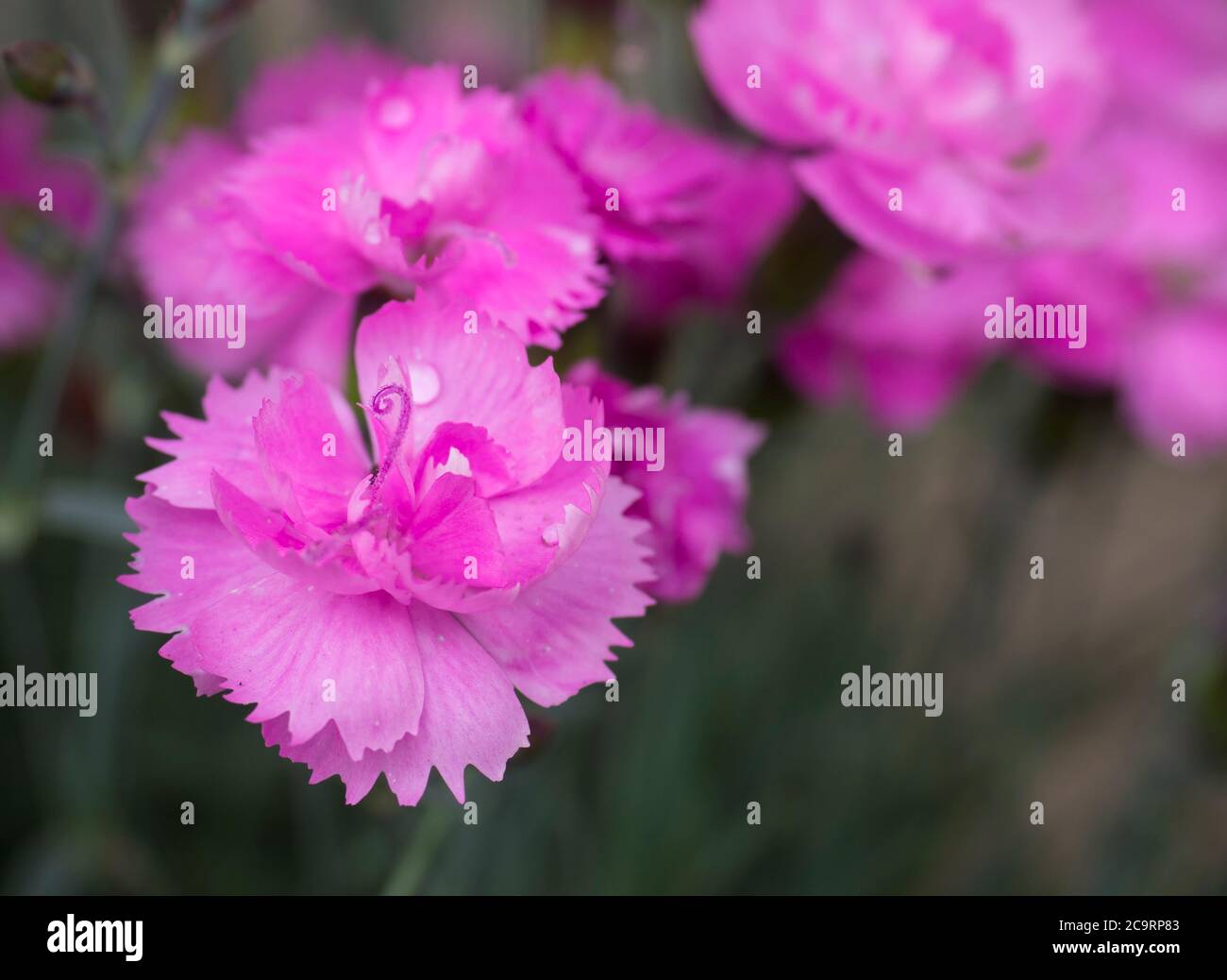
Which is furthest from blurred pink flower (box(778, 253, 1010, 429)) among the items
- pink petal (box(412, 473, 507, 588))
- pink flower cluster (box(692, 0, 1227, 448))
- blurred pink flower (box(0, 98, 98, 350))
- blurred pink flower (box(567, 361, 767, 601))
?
blurred pink flower (box(0, 98, 98, 350))

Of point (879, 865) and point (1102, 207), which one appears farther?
point (879, 865)

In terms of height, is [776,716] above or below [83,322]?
below

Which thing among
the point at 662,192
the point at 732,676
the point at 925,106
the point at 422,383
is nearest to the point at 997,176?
the point at 925,106

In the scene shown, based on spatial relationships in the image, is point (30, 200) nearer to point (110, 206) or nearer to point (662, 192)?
point (110, 206)

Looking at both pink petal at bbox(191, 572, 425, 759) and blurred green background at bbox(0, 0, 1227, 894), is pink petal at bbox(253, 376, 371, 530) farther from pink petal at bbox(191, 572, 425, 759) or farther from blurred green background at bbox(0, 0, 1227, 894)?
blurred green background at bbox(0, 0, 1227, 894)
